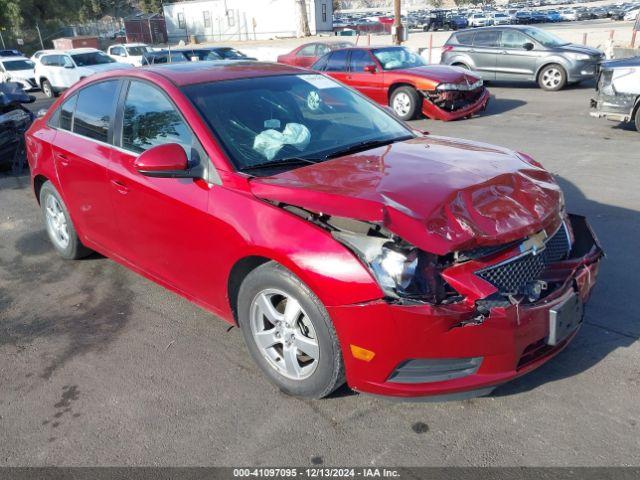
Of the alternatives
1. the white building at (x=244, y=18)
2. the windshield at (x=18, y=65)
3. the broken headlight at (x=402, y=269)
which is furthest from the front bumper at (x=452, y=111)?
the white building at (x=244, y=18)

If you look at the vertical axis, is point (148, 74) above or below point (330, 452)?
above

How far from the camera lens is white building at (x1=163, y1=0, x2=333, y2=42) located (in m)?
50.4

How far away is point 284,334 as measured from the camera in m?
3.02

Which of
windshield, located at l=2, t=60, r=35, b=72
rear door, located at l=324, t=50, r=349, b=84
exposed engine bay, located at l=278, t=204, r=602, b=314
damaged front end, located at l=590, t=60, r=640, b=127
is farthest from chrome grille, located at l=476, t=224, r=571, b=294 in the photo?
windshield, located at l=2, t=60, r=35, b=72

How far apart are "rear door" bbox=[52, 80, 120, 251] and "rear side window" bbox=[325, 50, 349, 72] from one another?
924 centimetres

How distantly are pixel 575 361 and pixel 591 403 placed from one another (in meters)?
0.39

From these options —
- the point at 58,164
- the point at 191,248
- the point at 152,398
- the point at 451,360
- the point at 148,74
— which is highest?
the point at 148,74

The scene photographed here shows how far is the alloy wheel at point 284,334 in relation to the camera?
9.56 feet

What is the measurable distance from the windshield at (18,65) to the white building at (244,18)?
2757 cm

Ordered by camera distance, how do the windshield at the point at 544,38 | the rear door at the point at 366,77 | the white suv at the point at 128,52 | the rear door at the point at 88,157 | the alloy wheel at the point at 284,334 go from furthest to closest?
the white suv at the point at 128,52
the windshield at the point at 544,38
the rear door at the point at 366,77
the rear door at the point at 88,157
the alloy wheel at the point at 284,334

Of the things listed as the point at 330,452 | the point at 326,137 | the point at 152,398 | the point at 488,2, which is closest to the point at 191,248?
the point at 152,398

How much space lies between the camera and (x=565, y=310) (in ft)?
9.07

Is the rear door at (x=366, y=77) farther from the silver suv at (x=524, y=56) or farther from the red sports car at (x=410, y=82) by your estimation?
the silver suv at (x=524, y=56)

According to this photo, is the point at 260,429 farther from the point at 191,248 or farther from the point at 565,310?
the point at 565,310
